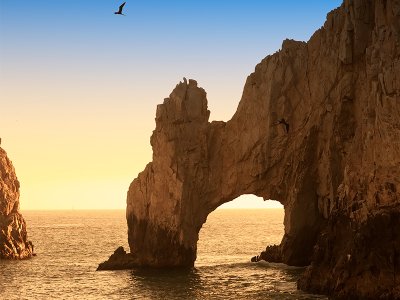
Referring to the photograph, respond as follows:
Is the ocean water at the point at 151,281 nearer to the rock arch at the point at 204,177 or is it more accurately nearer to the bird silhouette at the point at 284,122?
the rock arch at the point at 204,177

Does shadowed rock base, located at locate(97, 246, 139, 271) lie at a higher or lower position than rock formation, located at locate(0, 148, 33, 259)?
lower

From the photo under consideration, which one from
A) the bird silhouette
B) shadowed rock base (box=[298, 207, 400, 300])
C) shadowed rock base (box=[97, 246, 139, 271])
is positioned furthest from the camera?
shadowed rock base (box=[97, 246, 139, 271])

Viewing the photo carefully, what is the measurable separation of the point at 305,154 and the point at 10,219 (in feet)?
141

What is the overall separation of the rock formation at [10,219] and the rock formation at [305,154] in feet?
70.0

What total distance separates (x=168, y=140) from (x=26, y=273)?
70.7 feet

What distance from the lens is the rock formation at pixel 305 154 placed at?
5053 centimetres

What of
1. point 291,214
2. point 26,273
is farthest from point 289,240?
point 26,273

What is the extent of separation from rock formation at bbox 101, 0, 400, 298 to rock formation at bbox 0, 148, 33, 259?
21350mm

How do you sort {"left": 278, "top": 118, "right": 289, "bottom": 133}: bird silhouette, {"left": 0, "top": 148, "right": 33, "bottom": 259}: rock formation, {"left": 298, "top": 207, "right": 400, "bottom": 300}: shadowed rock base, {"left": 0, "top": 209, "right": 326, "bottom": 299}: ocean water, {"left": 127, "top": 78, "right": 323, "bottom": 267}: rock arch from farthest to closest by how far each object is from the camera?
{"left": 0, "top": 148, "right": 33, "bottom": 259}: rock formation → {"left": 278, "top": 118, "right": 289, "bottom": 133}: bird silhouette → {"left": 127, "top": 78, "right": 323, "bottom": 267}: rock arch → {"left": 0, "top": 209, "right": 326, "bottom": 299}: ocean water → {"left": 298, "top": 207, "right": 400, "bottom": 300}: shadowed rock base

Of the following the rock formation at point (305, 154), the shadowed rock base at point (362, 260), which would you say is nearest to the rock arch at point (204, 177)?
the rock formation at point (305, 154)

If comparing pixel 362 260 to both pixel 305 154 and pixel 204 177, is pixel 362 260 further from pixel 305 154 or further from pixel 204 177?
pixel 204 177

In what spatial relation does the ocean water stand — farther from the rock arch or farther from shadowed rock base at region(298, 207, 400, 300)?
the rock arch

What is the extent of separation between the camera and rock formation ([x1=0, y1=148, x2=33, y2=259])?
8881 centimetres

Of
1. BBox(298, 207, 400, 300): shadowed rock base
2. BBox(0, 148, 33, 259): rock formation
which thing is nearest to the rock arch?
BBox(298, 207, 400, 300): shadowed rock base
